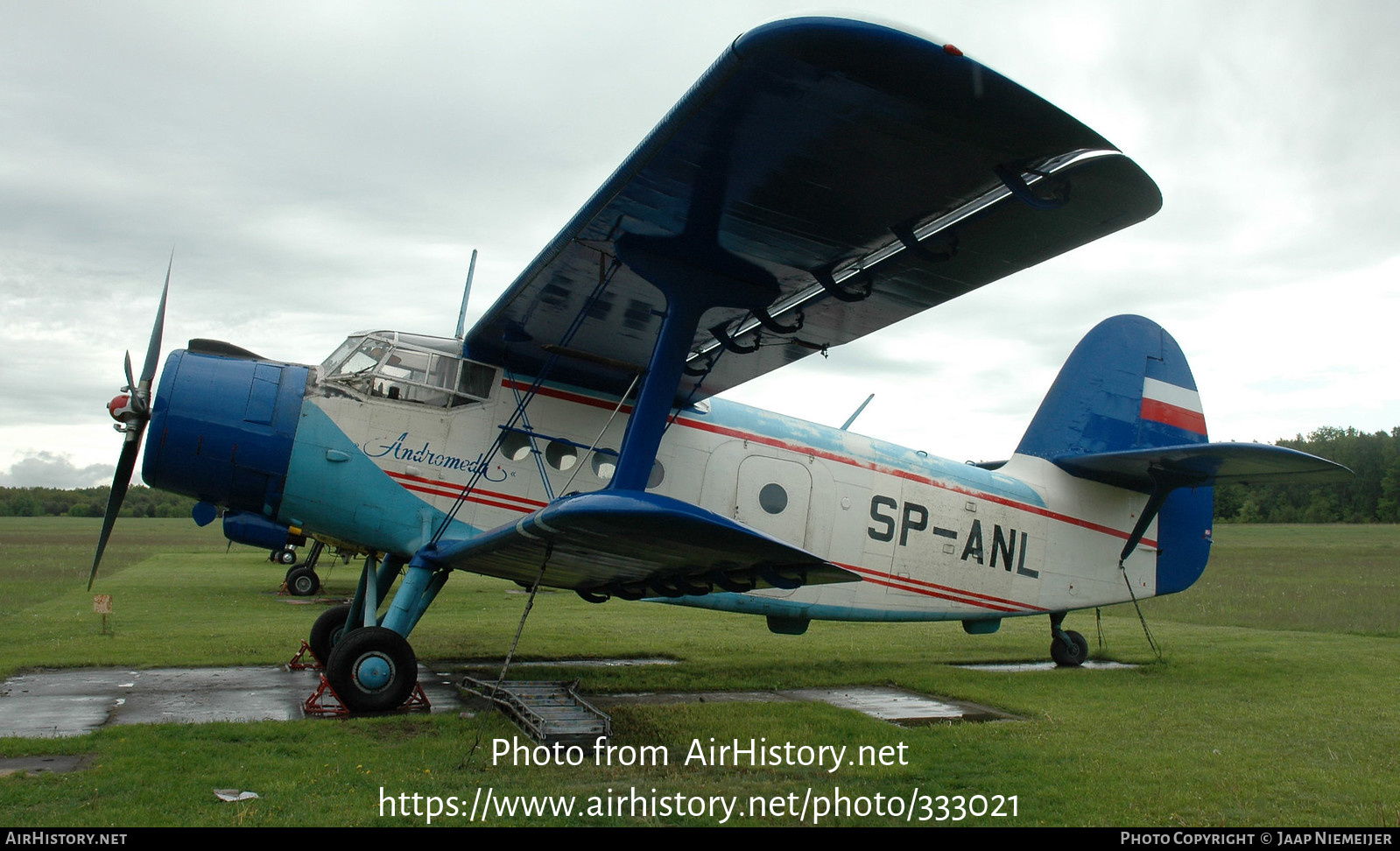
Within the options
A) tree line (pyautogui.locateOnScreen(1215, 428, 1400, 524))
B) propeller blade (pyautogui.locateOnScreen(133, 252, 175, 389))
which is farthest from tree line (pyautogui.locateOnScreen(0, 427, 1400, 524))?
propeller blade (pyautogui.locateOnScreen(133, 252, 175, 389))

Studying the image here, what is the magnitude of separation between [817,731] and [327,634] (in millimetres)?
5696

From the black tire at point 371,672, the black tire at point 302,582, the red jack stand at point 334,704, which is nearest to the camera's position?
the black tire at point 371,672

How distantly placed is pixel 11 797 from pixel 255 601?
47.0 feet

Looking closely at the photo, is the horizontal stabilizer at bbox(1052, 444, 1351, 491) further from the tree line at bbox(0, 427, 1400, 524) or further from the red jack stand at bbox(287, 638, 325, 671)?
A: the tree line at bbox(0, 427, 1400, 524)

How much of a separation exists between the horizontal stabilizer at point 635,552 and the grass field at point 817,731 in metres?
1.20

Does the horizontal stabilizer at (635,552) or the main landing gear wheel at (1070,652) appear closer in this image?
the horizontal stabilizer at (635,552)

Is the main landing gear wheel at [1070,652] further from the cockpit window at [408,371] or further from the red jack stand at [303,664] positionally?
the red jack stand at [303,664]

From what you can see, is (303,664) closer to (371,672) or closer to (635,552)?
(371,672)

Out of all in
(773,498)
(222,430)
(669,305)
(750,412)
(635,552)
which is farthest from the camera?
(750,412)

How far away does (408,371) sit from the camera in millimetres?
8047

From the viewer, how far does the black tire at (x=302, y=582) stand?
1950 centimetres

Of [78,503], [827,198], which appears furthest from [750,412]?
[78,503]

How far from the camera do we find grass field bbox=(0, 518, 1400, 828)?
4.89 m

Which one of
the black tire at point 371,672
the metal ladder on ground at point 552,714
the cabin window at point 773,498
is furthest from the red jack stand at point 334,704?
the cabin window at point 773,498
